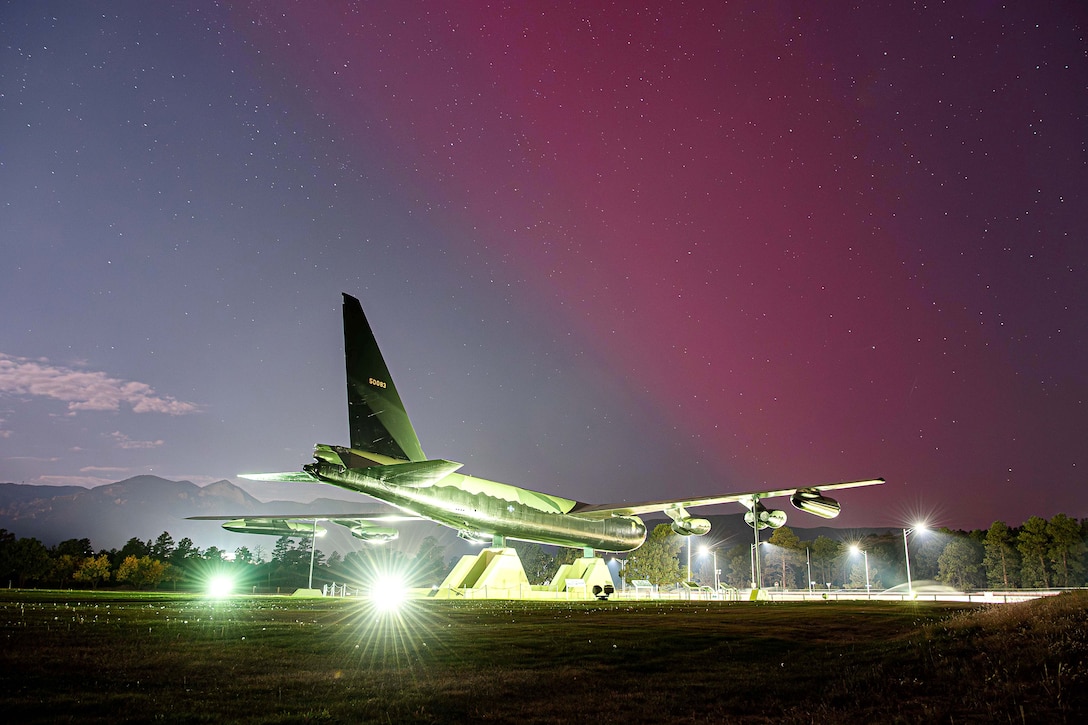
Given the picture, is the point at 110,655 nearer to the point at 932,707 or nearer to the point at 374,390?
the point at 932,707

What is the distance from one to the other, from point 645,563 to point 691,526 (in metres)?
66.1

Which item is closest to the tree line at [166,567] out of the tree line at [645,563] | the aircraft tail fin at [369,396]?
the tree line at [645,563]

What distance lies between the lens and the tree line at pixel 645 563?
86.3 m

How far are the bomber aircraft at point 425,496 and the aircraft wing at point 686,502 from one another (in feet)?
0.25

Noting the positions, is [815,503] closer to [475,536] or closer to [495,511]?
[495,511]

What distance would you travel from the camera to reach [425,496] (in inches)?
1560

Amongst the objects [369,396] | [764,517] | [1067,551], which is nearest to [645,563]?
[1067,551]

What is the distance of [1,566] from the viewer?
79250mm

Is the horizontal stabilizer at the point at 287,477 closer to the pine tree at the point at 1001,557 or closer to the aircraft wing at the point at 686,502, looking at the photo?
the aircraft wing at the point at 686,502

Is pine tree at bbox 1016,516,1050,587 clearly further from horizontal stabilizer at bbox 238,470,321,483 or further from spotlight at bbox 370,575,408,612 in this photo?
horizontal stabilizer at bbox 238,470,321,483

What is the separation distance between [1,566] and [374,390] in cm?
7497

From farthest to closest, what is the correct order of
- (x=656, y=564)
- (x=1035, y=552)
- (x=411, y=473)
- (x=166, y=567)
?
1. (x=656, y=564)
2. (x=1035, y=552)
3. (x=166, y=567)
4. (x=411, y=473)

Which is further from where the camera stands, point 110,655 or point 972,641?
point 972,641

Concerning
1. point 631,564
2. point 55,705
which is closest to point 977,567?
point 631,564
